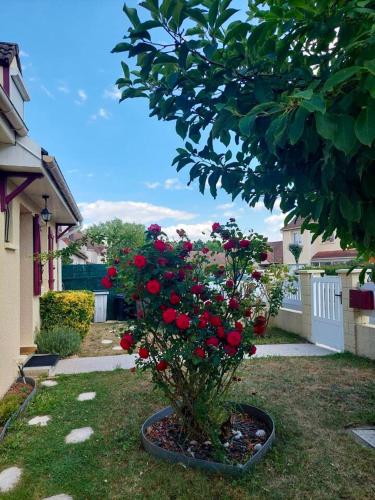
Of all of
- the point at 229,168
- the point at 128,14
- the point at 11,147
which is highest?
the point at 11,147

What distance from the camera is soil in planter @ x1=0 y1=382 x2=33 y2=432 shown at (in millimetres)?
3744

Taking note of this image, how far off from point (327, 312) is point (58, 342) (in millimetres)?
5254

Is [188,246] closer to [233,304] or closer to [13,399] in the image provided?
[233,304]

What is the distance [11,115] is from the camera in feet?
12.1

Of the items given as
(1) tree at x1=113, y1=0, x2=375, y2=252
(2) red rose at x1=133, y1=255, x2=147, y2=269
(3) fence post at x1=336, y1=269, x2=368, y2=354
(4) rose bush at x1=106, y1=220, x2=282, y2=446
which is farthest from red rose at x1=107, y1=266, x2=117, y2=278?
(3) fence post at x1=336, y1=269, x2=368, y2=354

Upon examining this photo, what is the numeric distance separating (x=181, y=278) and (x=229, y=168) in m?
1.16

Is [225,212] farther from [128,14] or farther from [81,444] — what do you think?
[81,444]

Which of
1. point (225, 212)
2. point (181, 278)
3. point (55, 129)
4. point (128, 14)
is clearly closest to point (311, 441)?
point (181, 278)

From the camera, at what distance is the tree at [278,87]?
4.03ft

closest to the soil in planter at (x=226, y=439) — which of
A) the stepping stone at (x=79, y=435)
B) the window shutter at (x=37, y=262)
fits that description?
the stepping stone at (x=79, y=435)

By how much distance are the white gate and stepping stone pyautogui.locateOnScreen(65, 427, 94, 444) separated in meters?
4.87

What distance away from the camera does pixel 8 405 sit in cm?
388

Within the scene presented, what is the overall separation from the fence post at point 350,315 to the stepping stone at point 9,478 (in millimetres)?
5415

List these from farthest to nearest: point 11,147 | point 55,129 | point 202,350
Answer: point 55,129, point 11,147, point 202,350
